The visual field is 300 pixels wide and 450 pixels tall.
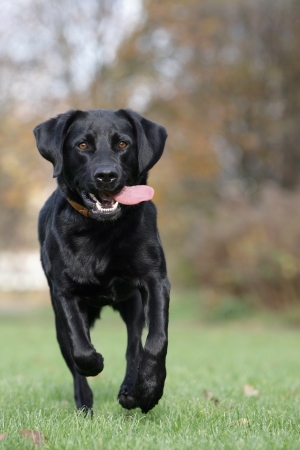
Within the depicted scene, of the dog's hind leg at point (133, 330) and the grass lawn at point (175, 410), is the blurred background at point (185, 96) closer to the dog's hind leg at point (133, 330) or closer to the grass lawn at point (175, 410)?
the grass lawn at point (175, 410)

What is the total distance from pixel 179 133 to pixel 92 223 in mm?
20203

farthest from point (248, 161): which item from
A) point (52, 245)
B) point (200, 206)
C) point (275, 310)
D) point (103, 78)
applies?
point (52, 245)

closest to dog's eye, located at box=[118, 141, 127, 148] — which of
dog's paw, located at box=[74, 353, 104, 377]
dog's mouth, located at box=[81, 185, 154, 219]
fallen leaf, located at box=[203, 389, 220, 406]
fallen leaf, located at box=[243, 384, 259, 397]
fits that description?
dog's mouth, located at box=[81, 185, 154, 219]

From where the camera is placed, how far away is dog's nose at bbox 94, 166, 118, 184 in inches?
156

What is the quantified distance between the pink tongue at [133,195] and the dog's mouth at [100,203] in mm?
51

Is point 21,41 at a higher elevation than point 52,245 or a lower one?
higher

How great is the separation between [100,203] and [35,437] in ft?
5.24

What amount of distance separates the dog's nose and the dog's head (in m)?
0.03

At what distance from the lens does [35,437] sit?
3.00m

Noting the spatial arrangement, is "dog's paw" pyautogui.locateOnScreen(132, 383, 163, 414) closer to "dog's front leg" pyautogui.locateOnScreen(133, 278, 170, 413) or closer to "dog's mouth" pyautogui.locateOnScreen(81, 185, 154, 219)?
"dog's front leg" pyautogui.locateOnScreen(133, 278, 170, 413)

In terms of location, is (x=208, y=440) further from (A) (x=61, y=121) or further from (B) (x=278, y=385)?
(B) (x=278, y=385)

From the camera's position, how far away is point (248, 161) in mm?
26703

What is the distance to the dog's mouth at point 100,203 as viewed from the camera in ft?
13.3

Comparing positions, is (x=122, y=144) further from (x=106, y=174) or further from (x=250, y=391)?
(x=250, y=391)
